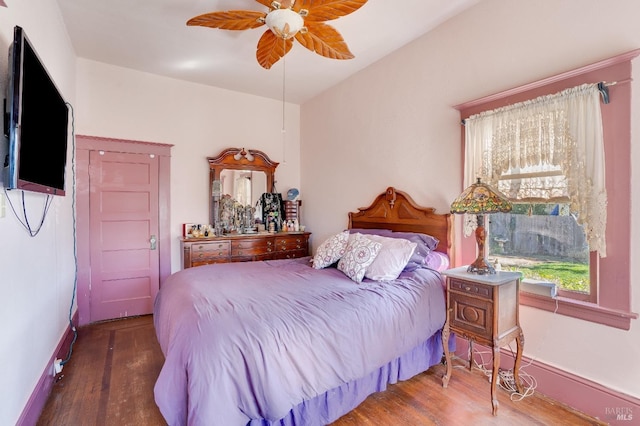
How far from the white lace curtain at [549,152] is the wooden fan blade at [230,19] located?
187cm

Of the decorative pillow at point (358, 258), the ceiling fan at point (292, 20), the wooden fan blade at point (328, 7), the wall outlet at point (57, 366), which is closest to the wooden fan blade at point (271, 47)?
the ceiling fan at point (292, 20)

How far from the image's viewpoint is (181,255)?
4070 mm

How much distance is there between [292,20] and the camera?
6.84 ft

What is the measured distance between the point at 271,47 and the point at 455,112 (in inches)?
66.9

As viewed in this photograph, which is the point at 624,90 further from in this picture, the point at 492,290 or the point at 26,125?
the point at 26,125

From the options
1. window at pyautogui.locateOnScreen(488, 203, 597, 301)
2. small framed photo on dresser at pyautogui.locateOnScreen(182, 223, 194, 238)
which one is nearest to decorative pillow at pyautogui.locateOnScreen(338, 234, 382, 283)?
window at pyautogui.locateOnScreen(488, 203, 597, 301)

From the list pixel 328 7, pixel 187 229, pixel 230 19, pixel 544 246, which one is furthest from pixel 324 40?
pixel 187 229

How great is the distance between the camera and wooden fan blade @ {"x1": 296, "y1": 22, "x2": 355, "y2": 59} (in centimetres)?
229

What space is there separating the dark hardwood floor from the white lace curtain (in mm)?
1152

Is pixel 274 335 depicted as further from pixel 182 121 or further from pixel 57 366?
pixel 182 121

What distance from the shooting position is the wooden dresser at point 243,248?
3828 millimetres

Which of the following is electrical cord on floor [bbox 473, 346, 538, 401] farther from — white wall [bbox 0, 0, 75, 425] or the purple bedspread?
white wall [bbox 0, 0, 75, 425]

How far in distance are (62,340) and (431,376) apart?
3146mm

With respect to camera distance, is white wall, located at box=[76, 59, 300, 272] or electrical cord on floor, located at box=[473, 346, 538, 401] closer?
electrical cord on floor, located at box=[473, 346, 538, 401]
